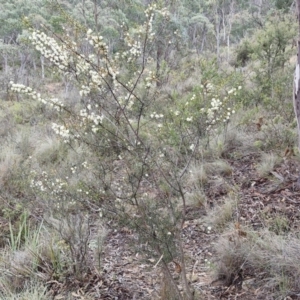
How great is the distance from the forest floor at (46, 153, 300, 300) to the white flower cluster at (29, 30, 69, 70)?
3.94 ft

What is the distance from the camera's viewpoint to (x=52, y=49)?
210 cm

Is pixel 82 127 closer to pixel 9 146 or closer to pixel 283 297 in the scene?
pixel 283 297

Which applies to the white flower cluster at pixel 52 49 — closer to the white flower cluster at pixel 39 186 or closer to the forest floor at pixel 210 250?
the forest floor at pixel 210 250

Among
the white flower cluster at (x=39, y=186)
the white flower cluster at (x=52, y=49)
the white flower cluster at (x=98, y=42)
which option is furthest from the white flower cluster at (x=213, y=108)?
the white flower cluster at (x=39, y=186)

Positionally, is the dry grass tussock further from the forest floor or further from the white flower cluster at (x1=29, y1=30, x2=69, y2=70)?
the white flower cluster at (x1=29, y1=30, x2=69, y2=70)

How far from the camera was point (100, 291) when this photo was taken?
2820 mm

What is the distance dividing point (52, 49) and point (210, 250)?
2164 millimetres

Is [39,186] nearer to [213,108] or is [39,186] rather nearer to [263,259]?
[213,108]

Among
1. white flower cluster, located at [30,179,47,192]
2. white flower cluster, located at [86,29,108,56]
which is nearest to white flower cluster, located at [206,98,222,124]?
white flower cluster, located at [86,29,108,56]

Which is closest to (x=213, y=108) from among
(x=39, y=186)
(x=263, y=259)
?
(x=263, y=259)

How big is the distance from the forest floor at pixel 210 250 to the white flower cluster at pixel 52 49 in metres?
1.20

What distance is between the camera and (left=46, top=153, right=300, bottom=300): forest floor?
2709 millimetres

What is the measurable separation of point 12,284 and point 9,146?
4.24 meters

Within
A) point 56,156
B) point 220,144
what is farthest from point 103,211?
point 56,156
